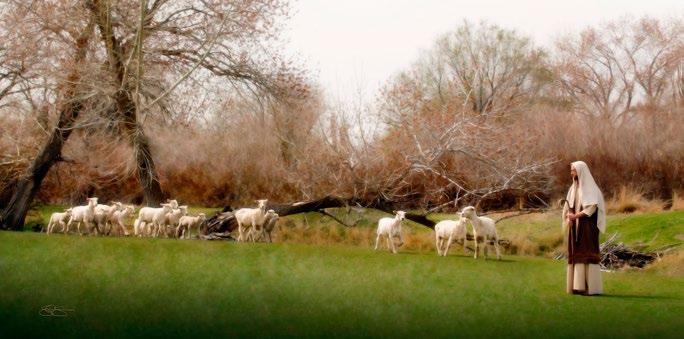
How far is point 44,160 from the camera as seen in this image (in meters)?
24.4

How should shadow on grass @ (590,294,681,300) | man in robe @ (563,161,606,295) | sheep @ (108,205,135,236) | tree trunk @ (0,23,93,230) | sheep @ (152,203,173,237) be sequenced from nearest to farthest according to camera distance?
1. shadow on grass @ (590,294,681,300)
2. man in robe @ (563,161,606,295)
3. sheep @ (152,203,173,237)
4. sheep @ (108,205,135,236)
5. tree trunk @ (0,23,93,230)

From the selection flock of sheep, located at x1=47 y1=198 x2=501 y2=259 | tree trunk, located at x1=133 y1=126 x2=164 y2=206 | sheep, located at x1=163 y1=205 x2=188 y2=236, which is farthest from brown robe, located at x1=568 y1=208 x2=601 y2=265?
tree trunk, located at x1=133 y1=126 x2=164 y2=206

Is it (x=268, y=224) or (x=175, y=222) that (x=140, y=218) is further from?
(x=268, y=224)

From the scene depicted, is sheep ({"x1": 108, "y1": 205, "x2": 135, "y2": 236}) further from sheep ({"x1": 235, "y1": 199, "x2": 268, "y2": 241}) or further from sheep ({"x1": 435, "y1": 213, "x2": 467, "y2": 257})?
sheep ({"x1": 435, "y1": 213, "x2": 467, "y2": 257})

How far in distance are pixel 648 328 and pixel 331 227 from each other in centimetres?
1399

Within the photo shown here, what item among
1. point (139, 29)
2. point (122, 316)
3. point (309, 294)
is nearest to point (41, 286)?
point (122, 316)

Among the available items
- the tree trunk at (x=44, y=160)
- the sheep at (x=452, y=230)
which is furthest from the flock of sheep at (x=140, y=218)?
the sheep at (x=452, y=230)

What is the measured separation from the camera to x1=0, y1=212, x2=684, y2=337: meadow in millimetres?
9641

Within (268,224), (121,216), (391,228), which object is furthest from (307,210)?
(391,228)

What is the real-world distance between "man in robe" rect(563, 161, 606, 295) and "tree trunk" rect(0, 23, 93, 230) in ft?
48.4

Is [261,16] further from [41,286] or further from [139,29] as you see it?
[41,286]

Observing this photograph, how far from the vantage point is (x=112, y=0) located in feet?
76.9
